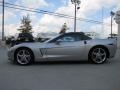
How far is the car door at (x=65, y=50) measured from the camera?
34.1 ft

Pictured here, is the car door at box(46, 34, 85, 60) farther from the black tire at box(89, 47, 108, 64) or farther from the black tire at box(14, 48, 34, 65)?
the black tire at box(14, 48, 34, 65)

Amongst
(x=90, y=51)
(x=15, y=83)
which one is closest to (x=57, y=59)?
(x=90, y=51)

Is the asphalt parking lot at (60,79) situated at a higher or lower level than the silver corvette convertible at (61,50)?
lower

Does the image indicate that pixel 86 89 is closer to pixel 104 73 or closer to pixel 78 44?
pixel 104 73

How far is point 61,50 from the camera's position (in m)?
10.4

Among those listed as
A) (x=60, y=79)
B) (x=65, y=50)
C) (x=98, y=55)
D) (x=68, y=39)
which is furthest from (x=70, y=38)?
(x=60, y=79)

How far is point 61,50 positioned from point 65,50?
150 millimetres

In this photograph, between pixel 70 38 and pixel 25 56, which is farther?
pixel 70 38

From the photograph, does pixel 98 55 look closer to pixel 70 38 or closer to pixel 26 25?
pixel 70 38

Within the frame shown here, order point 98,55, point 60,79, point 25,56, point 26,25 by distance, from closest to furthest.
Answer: point 60,79, point 25,56, point 98,55, point 26,25

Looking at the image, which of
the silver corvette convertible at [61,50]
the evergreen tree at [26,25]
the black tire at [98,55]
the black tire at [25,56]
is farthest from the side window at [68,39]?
the evergreen tree at [26,25]

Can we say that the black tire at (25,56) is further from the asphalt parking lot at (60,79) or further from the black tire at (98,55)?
the black tire at (98,55)

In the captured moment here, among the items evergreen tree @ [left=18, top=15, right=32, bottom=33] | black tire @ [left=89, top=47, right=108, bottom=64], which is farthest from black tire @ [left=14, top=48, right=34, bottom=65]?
evergreen tree @ [left=18, top=15, right=32, bottom=33]

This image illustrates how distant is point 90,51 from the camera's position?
34.8 feet
